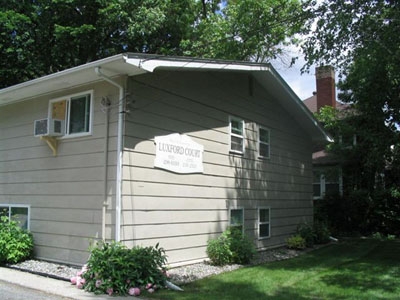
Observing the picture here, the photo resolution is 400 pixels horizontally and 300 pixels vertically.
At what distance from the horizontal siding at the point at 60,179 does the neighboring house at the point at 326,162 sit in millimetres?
10063

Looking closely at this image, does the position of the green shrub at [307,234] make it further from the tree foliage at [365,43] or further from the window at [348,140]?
the window at [348,140]

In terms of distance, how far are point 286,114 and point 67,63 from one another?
1145 cm

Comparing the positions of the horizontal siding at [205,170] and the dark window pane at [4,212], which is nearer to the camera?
the horizontal siding at [205,170]

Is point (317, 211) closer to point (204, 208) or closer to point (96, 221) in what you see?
point (204, 208)

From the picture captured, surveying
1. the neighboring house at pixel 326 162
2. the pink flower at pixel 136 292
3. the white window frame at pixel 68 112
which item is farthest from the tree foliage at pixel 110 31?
the pink flower at pixel 136 292

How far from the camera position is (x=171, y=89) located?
30.7 ft

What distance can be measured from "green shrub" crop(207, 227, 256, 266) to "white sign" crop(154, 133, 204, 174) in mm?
1746

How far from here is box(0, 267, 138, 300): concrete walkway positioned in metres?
6.55

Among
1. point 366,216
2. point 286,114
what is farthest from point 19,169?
point 366,216

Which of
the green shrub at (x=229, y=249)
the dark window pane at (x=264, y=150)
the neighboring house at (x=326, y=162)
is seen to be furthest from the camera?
the neighboring house at (x=326, y=162)

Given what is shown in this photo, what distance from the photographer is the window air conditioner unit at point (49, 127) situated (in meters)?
8.87

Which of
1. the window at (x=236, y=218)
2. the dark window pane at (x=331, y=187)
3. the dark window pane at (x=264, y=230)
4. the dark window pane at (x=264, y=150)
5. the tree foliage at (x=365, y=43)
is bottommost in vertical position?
the dark window pane at (x=264, y=230)

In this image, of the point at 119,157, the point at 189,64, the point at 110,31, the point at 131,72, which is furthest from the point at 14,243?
the point at 110,31

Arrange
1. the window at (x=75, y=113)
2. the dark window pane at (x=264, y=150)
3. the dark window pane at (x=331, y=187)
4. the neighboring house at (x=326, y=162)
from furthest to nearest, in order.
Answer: the dark window pane at (x=331, y=187)
the neighboring house at (x=326, y=162)
the dark window pane at (x=264, y=150)
the window at (x=75, y=113)
